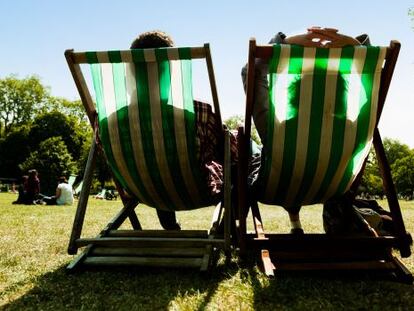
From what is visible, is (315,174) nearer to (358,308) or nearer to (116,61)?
(358,308)

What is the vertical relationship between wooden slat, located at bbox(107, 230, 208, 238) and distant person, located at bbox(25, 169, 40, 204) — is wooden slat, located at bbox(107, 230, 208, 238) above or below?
above

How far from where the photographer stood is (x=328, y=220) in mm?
3795

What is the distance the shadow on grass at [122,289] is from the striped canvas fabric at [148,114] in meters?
0.70

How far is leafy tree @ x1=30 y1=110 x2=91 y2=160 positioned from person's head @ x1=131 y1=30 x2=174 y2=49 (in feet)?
166

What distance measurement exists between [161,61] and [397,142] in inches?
3212

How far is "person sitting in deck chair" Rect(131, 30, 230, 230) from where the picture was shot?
3059mm

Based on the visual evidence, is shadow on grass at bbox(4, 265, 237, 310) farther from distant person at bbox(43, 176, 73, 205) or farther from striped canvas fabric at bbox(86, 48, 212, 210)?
distant person at bbox(43, 176, 73, 205)

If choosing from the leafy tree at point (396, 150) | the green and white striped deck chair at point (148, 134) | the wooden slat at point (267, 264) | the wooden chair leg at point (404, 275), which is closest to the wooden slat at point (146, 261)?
the green and white striped deck chair at point (148, 134)

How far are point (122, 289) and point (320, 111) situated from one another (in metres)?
1.70

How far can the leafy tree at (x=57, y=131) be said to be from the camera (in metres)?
51.0

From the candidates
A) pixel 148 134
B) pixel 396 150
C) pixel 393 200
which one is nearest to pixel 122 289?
pixel 148 134

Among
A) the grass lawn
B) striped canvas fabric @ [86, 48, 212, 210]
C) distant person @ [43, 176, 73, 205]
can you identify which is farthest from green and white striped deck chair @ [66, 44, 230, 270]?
distant person @ [43, 176, 73, 205]

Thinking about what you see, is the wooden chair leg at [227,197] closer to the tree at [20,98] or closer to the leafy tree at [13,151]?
the leafy tree at [13,151]

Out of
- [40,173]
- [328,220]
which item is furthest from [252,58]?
[40,173]
